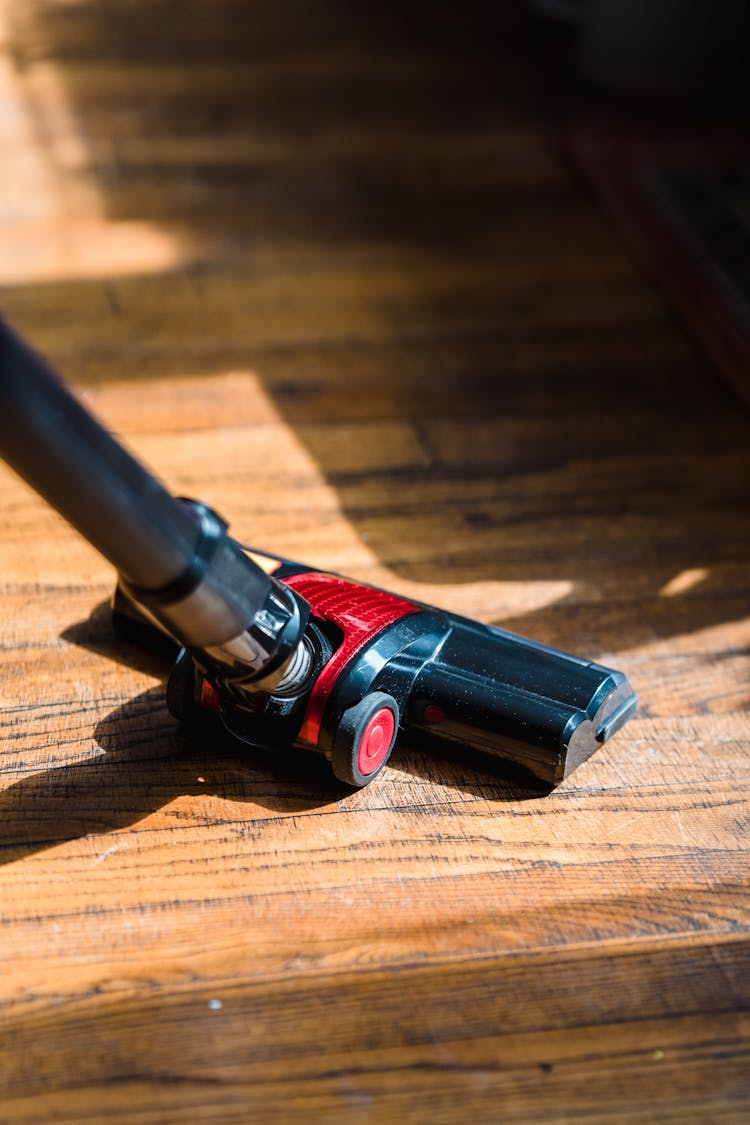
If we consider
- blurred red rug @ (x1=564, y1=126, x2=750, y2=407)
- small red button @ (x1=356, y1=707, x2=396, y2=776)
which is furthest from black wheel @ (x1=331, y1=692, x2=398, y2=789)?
blurred red rug @ (x1=564, y1=126, x2=750, y2=407)

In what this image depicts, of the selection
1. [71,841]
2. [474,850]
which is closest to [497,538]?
[474,850]

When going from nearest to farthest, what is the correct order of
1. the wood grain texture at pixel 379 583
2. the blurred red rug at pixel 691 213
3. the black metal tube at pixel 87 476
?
1. the black metal tube at pixel 87 476
2. the wood grain texture at pixel 379 583
3. the blurred red rug at pixel 691 213

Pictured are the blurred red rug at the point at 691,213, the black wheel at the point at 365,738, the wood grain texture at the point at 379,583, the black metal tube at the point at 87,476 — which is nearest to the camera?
the black metal tube at the point at 87,476

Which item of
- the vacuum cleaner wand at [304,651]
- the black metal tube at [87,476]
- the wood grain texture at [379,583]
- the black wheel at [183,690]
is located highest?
the black metal tube at [87,476]

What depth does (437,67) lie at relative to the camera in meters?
2.72

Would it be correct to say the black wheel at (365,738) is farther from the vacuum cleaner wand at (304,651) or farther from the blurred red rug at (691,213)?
the blurred red rug at (691,213)

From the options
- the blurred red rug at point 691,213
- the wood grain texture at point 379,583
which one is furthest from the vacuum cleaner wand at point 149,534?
the blurred red rug at point 691,213

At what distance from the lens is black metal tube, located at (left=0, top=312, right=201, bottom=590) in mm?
757

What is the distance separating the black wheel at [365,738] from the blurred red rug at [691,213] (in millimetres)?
901

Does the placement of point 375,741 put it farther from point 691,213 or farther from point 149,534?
point 691,213

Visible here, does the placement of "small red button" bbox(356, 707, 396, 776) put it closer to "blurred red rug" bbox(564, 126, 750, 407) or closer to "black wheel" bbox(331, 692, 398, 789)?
"black wheel" bbox(331, 692, 398, 789)

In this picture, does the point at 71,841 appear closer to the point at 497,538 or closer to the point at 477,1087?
the point at 477,1087

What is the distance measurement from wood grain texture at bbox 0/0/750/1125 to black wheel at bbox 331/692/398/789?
4cm

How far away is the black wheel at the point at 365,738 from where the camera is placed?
99 centimetres
